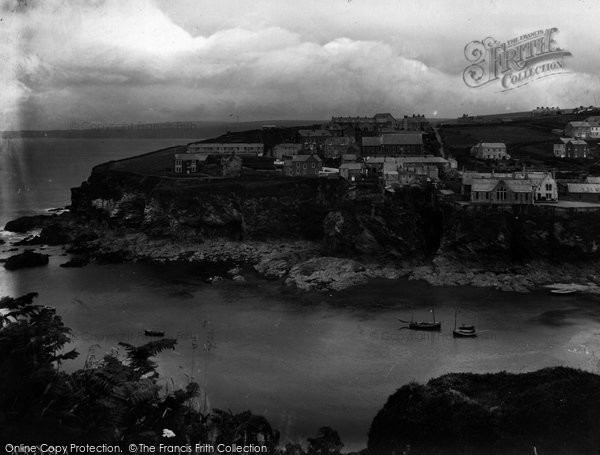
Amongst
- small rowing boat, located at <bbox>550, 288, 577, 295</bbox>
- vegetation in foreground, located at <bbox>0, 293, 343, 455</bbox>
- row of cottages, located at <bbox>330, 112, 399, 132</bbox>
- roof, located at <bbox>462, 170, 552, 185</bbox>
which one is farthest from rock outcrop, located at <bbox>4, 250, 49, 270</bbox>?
row of cottages, located at <bbox>330, 112, 399, 132</bbox>

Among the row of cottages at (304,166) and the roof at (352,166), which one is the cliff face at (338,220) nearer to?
the row of cottages at (304,166)

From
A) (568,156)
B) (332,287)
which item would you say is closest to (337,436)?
(332,287)

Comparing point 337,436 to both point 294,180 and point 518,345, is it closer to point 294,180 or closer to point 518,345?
point 518,345

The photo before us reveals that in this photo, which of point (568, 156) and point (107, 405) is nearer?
point (107, 405)

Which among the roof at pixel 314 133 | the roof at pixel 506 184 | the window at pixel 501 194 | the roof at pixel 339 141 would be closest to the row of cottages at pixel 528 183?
the roof at pixel 506 184

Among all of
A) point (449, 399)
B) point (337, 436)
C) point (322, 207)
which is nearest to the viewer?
point (449, 399)

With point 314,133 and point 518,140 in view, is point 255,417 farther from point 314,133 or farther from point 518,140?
point 518,140

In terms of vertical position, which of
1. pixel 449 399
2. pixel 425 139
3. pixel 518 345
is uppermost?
pixel 425 139
